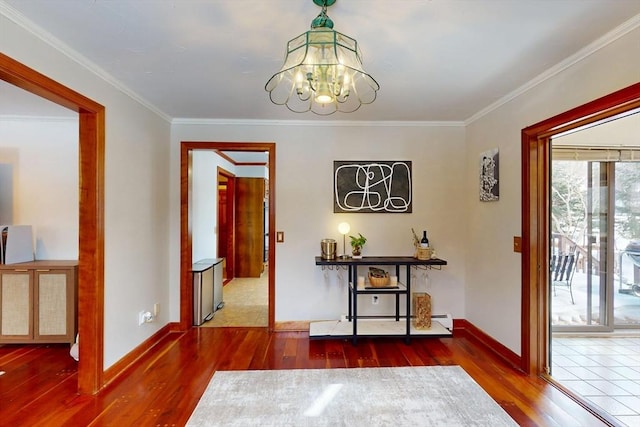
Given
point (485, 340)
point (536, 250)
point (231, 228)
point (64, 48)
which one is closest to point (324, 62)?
point (64, 48)

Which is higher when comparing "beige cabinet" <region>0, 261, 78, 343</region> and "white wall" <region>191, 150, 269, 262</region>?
"white wall" <region>191, 150, 269, 262</region>

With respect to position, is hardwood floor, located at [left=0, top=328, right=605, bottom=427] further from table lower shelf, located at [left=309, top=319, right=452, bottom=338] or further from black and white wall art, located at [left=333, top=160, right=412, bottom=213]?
black and white wall art, located at [left=333, top=160, right=412, bottom=213]

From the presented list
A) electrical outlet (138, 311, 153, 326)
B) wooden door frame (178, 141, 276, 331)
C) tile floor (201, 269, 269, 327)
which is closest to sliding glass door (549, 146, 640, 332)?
wooden door frame (178, 141, 276, 331)

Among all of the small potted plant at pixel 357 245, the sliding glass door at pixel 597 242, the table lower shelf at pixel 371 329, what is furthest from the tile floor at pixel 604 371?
the small potted plant at pixel 357 245

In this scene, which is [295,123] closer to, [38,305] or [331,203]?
[331,203]

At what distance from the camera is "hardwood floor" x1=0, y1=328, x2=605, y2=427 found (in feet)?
6.56

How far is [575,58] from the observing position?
6.72ft

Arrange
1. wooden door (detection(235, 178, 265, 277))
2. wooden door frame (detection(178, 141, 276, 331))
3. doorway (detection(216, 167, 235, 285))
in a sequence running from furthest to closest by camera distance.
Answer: wooden door (detection(235, 178, 265, 277)) → doorway (detection(216, 167, 235, 285)) → wooden door frame (detection(178, 141, 276, 331))

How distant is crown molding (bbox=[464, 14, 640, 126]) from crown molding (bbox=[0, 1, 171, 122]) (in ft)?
10.7

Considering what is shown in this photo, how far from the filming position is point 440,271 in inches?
139

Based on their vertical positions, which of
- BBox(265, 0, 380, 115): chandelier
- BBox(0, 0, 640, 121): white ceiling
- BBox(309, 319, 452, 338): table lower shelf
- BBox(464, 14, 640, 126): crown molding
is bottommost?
BBox(309, 319, 452, 338): table lower shelf

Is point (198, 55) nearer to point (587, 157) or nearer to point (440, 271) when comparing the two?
point (440, 271)

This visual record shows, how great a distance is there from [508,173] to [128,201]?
132 inches

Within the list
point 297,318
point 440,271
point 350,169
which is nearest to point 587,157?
point 440,271
